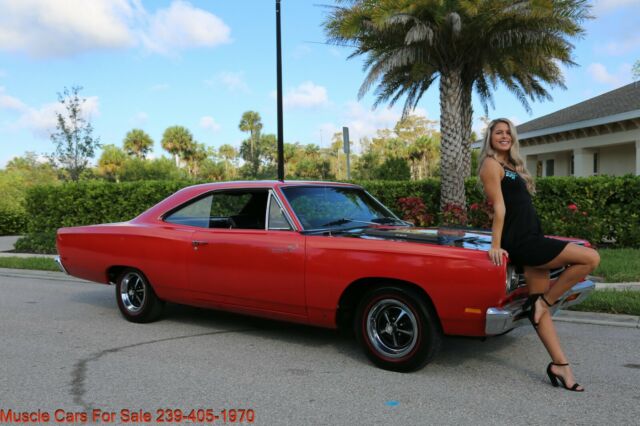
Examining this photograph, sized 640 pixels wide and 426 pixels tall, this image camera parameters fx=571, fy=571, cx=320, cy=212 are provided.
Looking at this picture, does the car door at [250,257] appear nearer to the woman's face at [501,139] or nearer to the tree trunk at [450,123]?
the woman's face at [501,139]

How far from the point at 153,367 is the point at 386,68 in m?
11.9

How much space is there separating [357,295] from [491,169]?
1533 mm

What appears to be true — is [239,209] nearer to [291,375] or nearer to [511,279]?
[291,375]

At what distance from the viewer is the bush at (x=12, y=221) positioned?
78.7 feet

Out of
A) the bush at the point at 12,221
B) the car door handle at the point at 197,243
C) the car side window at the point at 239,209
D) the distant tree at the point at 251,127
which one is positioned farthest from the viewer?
the distant tree at the point at 251,127

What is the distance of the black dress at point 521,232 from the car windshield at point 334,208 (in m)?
1.57

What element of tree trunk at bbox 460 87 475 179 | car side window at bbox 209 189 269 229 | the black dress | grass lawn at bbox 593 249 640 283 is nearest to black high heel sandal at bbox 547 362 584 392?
the black dress

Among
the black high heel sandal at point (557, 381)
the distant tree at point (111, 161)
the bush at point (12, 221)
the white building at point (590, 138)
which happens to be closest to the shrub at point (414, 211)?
the black high heel sandal at point (557, 381)

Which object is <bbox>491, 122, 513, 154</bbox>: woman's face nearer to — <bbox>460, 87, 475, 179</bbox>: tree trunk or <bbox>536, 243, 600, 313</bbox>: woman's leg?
<bbox>536, 243, 600, 313</bbox>: woman's leg

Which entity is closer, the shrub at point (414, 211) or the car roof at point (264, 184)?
the car roof at point (264, 184)

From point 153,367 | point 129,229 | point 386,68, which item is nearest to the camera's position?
point 153,367

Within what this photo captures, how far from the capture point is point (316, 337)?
19.1 ft

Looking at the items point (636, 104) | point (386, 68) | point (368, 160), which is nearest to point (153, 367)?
point (386, 68)

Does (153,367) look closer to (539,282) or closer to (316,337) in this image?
(316,337)
